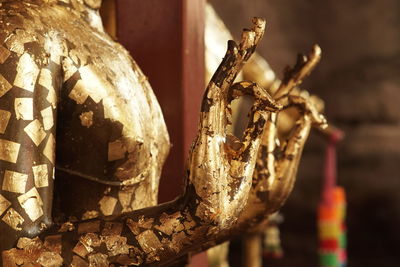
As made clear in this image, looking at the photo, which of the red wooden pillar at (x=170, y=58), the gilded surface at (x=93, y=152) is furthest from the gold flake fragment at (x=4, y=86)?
the red wooden pillar at (x=170, y=58)

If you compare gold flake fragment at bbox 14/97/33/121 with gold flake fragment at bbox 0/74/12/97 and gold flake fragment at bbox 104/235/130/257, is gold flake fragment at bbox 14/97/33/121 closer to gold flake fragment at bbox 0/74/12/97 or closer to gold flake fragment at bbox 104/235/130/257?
gold flake fragment at bbox 0/74/12/97

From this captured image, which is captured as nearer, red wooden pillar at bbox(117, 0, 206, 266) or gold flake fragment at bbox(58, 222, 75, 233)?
gold flake fragment at bbox(58, 222, 75, 233)

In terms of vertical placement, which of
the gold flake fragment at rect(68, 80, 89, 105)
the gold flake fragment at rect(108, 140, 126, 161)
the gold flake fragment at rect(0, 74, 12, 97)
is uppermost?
the gold flake fragment at rect(0, 74, 12, 97)

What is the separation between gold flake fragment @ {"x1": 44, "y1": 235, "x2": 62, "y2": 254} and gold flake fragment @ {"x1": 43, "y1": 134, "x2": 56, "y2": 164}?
9cm

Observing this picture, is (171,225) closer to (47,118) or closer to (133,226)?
(133,226)

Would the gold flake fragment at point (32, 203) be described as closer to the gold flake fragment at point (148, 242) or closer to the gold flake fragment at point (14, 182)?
the gold flake fragment at point (14, 182)

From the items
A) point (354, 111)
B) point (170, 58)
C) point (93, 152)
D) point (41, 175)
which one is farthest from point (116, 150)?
point (354, 111)

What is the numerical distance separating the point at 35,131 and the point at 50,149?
0.03 meters

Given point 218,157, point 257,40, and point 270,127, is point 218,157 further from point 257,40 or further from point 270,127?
point 270,127

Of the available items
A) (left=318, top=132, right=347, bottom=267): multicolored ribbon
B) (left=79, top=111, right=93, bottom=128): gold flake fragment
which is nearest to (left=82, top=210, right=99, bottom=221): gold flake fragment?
(left=79, top=111, right=93, bottom=128): gold flake fragment

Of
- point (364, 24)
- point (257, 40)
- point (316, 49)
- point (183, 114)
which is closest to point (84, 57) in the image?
point (257, 40)

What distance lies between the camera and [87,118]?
938 mm

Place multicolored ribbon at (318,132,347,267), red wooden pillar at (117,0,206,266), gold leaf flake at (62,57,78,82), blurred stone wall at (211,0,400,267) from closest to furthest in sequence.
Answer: gold leaf flake at (62,57,78,82) → red wooden pillar at (117,0,206,266) → multicolored ribbon at (318,132,347,267) → blurred stone wall at (211,0,400,267)

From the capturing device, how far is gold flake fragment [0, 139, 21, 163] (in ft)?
2.73
